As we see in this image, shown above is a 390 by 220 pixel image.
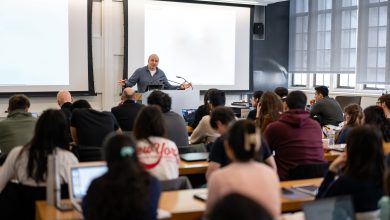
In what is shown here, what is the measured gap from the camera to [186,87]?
7121 millimetres

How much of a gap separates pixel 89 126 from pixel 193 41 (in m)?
5.05

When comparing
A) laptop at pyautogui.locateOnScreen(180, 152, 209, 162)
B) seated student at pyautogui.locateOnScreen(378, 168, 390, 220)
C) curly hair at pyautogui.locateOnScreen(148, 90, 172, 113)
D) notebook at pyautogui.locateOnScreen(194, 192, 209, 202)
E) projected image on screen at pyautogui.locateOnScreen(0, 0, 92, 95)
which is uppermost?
projected image on screen at pyautogui.locateOnScreen(0, 0, 92, 95)

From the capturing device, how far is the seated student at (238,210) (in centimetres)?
121

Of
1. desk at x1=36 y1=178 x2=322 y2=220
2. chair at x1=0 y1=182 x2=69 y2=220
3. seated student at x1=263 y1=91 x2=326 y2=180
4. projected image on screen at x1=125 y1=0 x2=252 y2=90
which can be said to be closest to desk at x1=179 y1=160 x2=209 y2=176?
seated student at x1=263 y1=91 x2=326 y2=180

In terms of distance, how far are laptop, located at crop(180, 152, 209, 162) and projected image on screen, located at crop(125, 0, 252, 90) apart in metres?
4.43

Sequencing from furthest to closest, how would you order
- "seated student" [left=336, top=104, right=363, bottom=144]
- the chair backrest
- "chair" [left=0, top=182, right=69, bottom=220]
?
1. "seated student" [left=336, top=104, right=363, bottom=144]
2. the chair backrest
3. "chair" [left=0, top=182, right=69, bottom=220]

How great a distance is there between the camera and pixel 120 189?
191 centimetres

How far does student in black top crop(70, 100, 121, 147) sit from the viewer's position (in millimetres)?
4395

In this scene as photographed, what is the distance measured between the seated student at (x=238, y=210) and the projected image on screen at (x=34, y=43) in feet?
22.3

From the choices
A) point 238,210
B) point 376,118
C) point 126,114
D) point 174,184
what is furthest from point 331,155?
point 238,210

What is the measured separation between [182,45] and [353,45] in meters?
3.19

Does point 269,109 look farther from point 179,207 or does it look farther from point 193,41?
point 193,41

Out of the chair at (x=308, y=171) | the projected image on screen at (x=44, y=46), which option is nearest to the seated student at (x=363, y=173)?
the chair at (x=308, y=171)

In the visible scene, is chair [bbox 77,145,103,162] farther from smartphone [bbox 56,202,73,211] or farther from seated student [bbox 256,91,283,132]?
seated student [bbox 256,91,283,132]
